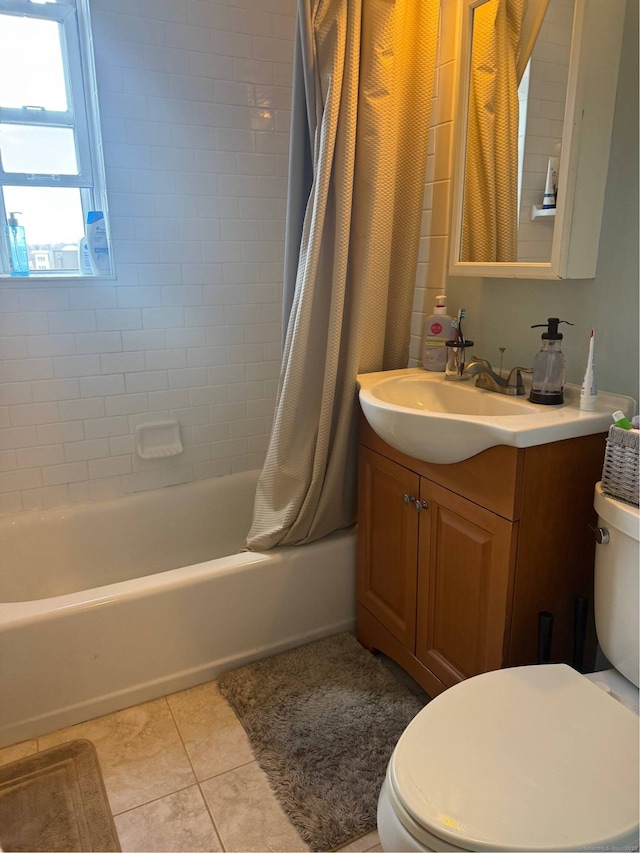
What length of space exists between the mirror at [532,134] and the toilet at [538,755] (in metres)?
0.70

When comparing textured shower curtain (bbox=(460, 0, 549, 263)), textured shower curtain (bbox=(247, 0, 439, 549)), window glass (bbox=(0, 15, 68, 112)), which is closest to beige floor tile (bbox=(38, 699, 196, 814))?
textured shower curtain (bbox=(247, 0, 439, 549))

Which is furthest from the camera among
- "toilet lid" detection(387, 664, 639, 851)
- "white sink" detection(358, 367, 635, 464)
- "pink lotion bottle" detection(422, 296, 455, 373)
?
"pink lotion bottle" detection(422, 296, 455, 373)

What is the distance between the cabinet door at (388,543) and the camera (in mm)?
1741

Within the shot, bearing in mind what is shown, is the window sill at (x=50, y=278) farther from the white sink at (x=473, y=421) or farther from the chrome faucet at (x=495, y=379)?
the chrome faucet at (x=495, y=379)

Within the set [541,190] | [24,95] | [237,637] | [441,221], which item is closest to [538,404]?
[541,190]

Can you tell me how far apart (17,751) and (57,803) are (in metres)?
0.25

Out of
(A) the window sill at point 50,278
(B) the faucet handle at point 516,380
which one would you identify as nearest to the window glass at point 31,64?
(A) the window sill at point 50,278

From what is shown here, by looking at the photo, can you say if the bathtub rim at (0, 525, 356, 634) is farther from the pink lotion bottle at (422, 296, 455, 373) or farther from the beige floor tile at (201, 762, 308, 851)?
the pink lotion bottle at (422, 296, 455, 373)

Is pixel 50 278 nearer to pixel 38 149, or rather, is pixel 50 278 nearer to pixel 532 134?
pixel 38 149

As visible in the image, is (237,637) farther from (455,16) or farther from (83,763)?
(455,16)

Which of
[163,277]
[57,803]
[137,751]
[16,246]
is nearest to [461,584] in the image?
[137,751]

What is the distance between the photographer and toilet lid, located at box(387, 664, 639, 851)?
3.07 ft

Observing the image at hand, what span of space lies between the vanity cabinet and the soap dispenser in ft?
0.53

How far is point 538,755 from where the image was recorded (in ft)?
3.46
